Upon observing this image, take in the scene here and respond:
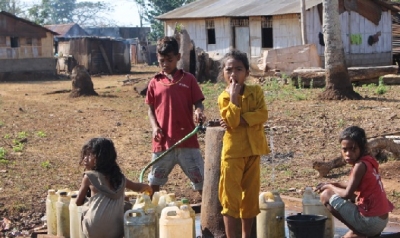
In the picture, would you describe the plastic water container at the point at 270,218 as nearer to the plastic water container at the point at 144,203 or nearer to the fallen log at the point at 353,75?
the plastic water container at the point at 144,203

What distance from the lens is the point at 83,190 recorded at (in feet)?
18.8

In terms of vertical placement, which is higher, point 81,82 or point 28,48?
point 28,48

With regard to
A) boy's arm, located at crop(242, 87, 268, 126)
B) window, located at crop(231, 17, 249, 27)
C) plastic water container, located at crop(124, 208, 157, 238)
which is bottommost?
plastic water container, located at crop(124, 208, 157, 238)

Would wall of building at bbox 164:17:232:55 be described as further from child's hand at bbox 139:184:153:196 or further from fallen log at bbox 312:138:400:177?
child's hand at bbox 139:184:153:196

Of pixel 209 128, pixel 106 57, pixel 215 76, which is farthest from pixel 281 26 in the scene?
pixel 209 128

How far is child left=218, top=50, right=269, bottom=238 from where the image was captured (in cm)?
550

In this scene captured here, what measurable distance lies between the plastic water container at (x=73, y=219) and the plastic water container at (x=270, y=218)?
4.61 feet

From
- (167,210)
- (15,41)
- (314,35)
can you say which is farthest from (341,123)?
(15,41)

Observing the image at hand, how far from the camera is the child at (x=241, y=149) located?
217 inches

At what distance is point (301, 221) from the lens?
17.8 ft

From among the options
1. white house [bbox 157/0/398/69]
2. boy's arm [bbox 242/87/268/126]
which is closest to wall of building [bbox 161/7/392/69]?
white house [bbox 157/0/398/69]

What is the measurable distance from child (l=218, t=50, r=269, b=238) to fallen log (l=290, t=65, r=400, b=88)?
47.7 feet

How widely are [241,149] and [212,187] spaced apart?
0.61m

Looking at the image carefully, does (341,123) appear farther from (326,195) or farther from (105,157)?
(105,157)
